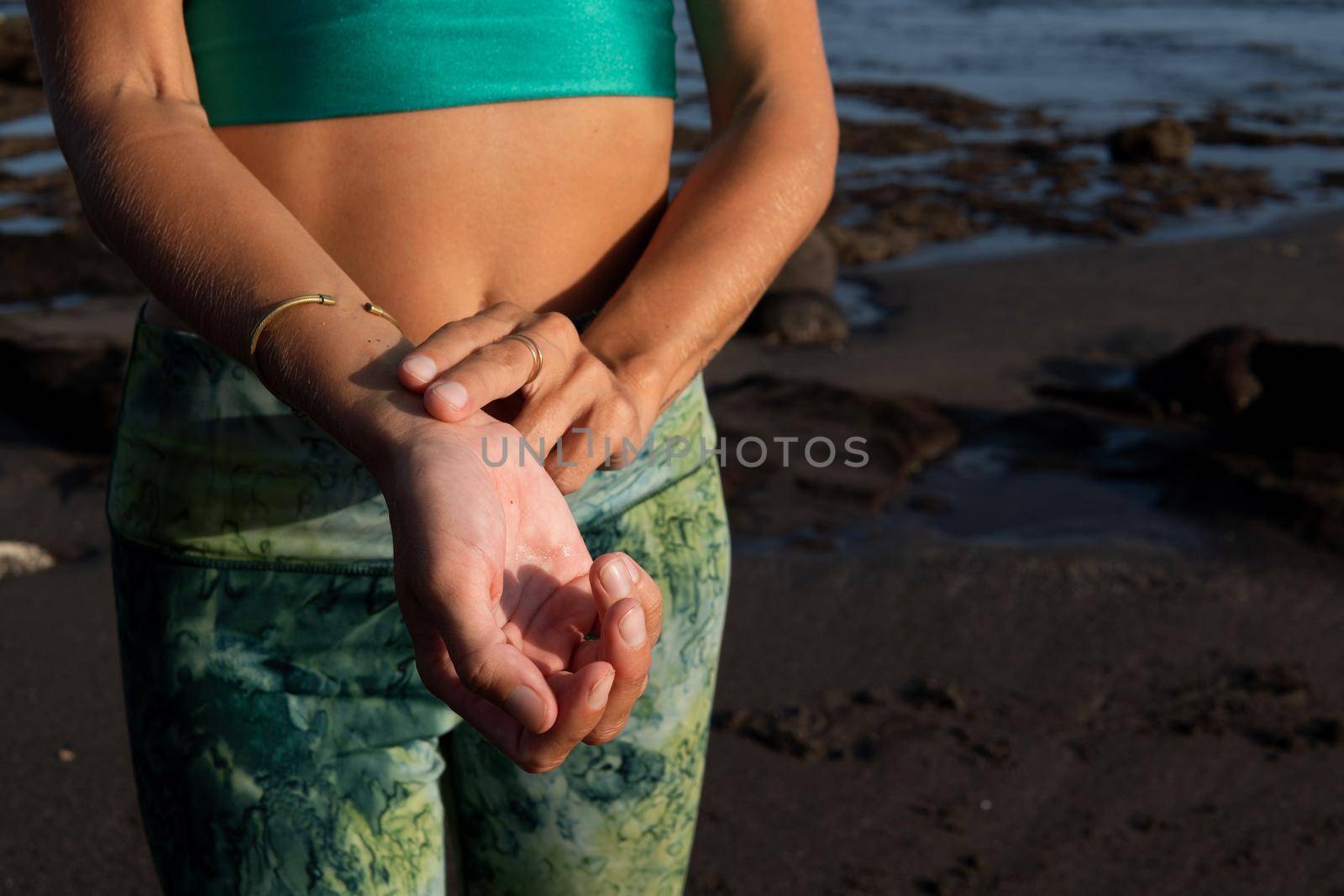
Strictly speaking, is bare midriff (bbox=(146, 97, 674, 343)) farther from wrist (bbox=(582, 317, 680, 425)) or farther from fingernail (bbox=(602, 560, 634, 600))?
fingernail (bbox=(602, 560, 634, 600))

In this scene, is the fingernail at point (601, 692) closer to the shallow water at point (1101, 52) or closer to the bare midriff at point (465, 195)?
the bare midriff at point (465, 195)

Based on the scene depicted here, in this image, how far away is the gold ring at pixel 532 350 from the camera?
1.12m

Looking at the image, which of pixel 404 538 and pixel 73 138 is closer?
pixel 404 538

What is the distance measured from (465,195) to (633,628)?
61 cm

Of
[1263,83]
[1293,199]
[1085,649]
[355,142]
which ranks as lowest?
[1263,83]

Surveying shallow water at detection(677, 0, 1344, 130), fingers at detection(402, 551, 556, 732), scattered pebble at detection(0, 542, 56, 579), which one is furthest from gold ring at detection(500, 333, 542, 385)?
shallow water at detection(677, 0, 1344, 130)

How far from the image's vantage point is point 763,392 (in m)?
5.48

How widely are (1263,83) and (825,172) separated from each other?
15604 mm

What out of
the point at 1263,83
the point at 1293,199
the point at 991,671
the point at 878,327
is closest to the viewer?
the point at 991,671

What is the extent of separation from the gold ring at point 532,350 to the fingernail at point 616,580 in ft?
0.63

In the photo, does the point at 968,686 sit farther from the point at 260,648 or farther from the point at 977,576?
the point at 260,648

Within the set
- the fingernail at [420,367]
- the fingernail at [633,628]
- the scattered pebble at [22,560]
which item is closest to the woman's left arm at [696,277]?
the fingernail at [420,367]

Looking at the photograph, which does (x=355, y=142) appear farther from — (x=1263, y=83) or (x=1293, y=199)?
(x=1263, y=83)

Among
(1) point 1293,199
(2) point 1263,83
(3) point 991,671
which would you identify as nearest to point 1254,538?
(3) point 991,671
